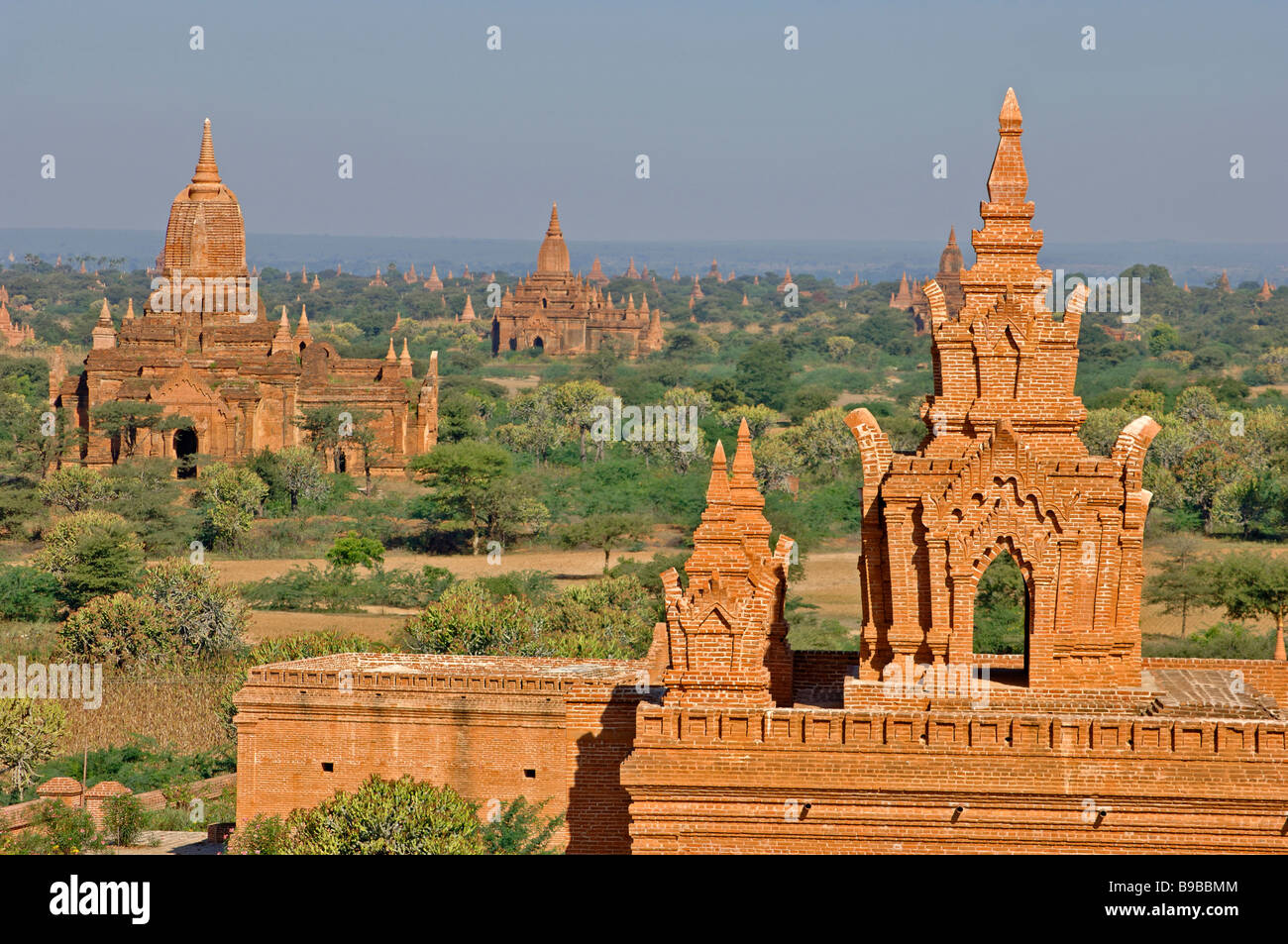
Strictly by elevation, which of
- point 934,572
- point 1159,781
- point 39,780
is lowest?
point 39,780

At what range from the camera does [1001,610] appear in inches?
1912

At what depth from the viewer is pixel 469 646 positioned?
3881cm

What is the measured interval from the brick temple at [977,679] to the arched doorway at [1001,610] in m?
22.5

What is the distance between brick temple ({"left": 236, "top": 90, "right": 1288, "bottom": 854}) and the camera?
18172 mm

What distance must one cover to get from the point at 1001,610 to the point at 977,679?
96.5 ft

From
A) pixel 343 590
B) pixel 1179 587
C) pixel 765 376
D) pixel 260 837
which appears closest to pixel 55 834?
pixel 260 837

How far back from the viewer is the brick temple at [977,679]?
715 inches

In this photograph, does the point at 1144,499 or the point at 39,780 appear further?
the point at 39,780

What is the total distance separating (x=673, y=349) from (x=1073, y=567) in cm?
15049

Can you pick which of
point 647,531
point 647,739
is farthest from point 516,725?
point 647,531

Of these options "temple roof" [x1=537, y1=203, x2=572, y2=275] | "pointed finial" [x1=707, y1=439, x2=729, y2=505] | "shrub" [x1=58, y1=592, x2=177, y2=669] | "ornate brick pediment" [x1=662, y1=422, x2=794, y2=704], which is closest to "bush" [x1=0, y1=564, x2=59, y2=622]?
"shrub" [x1=58, y1=592, x2=177, y2=669]

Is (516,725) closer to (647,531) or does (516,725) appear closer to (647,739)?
(647,739)

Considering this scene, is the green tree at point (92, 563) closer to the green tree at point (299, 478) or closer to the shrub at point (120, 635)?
the shrub at point (120, 635)
